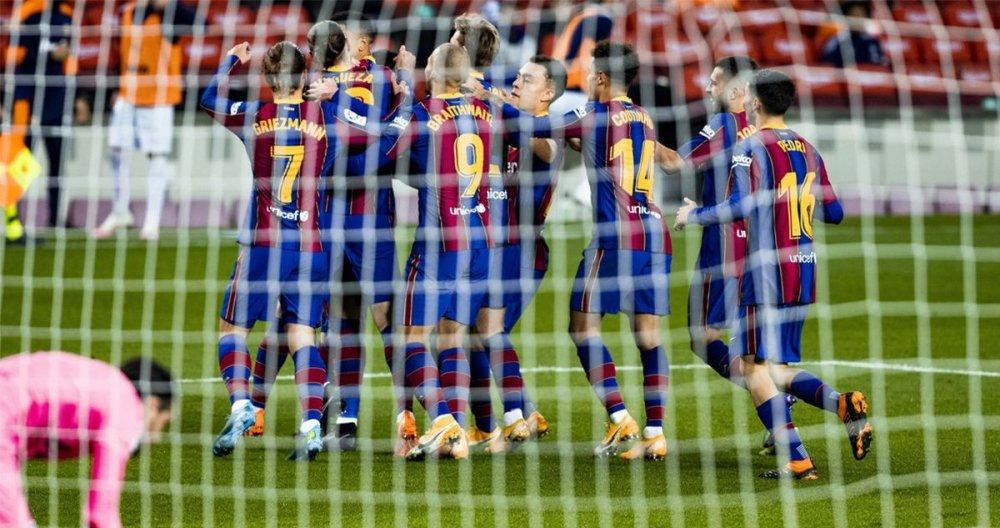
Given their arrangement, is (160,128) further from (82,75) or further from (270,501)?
(270,501)

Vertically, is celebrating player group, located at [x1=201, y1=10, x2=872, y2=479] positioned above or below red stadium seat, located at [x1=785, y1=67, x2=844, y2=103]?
below

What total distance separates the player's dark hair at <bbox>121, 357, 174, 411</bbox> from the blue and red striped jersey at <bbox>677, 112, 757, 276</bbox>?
134 inches

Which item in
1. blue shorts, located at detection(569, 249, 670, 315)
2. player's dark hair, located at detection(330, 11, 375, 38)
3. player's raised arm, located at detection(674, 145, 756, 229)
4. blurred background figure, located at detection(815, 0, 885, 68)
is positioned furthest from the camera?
blurred background figure, located at detection(815, 0, 885, 68)

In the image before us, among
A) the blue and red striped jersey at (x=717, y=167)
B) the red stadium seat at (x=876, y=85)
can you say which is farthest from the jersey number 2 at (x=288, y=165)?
the red stadium seat at (x=876, y=85)

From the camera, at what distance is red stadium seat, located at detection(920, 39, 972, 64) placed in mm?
20047

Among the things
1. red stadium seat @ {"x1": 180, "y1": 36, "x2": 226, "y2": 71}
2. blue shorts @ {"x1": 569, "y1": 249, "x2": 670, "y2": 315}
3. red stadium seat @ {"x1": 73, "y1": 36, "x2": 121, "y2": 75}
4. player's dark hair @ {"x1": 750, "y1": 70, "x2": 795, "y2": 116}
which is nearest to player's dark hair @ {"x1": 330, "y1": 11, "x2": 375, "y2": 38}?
blue shorts @ {"x1": 569, "y1": 249, "x2": 670, "y2": 315}

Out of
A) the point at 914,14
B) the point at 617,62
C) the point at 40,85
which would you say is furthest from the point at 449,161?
the point at 914,14

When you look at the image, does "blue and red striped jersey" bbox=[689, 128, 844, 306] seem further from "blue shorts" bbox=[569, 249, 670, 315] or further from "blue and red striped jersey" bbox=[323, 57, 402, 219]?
"blue and red striped jersey" bbox=[323, 57, 402, 219]

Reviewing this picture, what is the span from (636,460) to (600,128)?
1.41m

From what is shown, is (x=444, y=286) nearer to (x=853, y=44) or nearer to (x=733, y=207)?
(x=733, y=207)

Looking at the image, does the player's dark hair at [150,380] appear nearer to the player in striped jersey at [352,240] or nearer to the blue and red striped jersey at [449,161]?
the blue and red striped jersey at [449,161]

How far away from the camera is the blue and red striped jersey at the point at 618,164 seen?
735 centimetres

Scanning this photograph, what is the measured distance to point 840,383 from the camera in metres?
9.27

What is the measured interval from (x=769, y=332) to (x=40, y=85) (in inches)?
395
